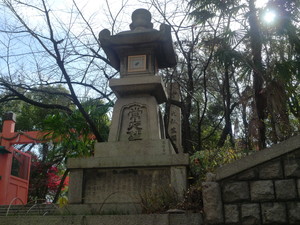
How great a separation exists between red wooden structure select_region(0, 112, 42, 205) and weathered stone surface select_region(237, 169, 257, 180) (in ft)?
34.0

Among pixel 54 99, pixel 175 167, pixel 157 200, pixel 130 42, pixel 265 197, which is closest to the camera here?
pixel 265 197

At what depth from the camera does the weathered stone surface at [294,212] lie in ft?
14.2

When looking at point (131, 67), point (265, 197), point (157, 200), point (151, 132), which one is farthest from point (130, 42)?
point (265, 197)

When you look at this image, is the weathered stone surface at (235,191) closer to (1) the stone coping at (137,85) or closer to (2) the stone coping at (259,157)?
(2) the stone coping at (259,157)

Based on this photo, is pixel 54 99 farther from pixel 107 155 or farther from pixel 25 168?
pixel 107 155

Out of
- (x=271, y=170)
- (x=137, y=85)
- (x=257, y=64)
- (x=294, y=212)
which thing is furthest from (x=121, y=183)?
(x=257, y=64)

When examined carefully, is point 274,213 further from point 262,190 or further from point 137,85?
point 137,85

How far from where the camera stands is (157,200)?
16.2ft

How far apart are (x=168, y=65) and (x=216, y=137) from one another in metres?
7.75

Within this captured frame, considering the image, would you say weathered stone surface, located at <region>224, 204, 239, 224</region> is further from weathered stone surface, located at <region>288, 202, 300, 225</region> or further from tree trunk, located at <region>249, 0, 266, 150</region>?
tree trunk, located at <region>249, 0, 266, 150</region>

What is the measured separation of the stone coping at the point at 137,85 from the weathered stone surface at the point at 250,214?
9.98ft

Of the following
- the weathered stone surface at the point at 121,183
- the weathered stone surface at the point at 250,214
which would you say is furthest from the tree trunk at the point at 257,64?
the weathered stone surface at the point at 250,214

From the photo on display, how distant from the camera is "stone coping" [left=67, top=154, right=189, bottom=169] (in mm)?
5617

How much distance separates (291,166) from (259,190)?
1.77ft
